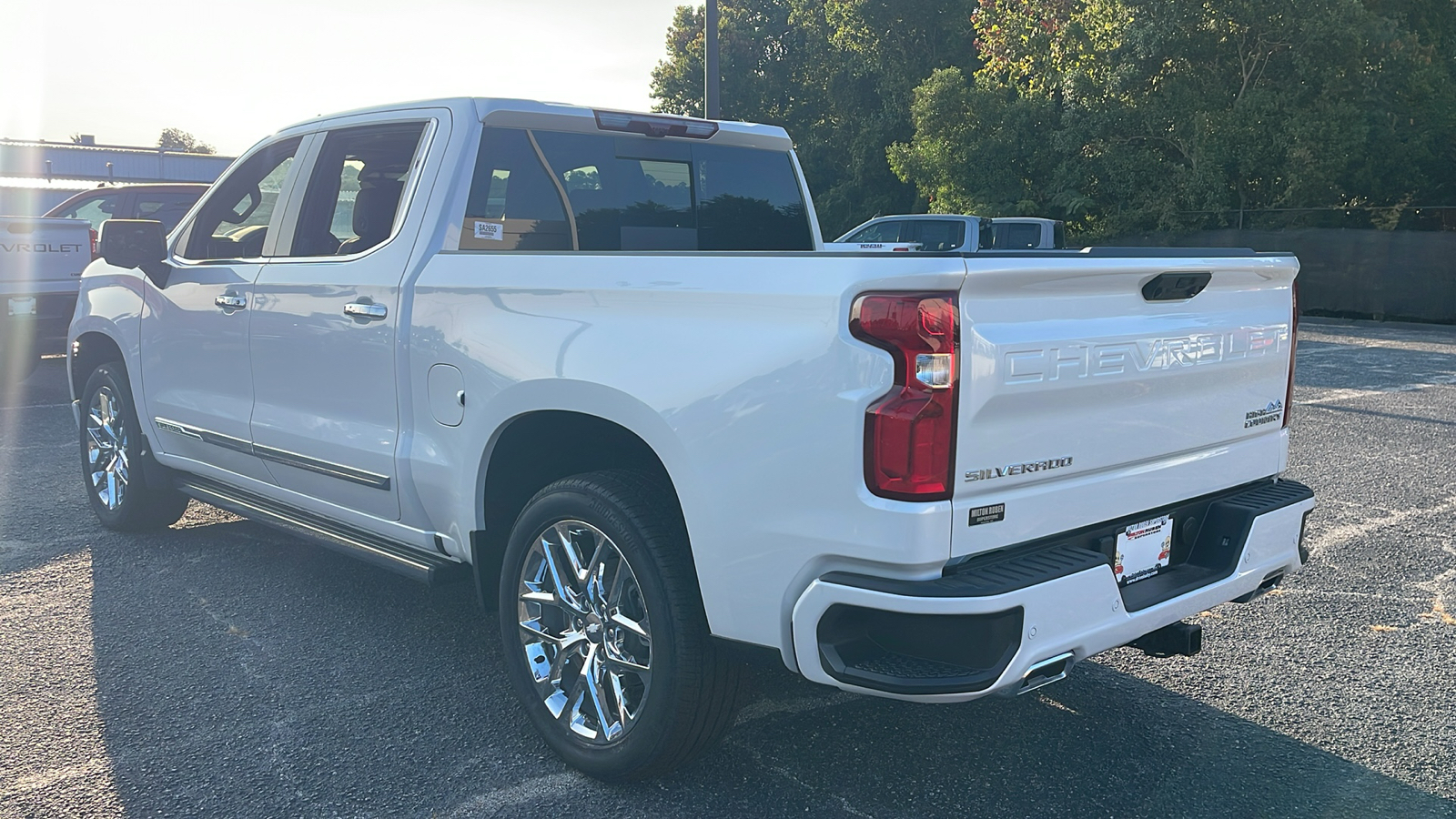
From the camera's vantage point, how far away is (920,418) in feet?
8.77

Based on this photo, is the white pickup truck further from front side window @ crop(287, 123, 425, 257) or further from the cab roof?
front side window @ crop(287, 123, 425, 257)

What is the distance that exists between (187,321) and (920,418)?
3781 millimetres

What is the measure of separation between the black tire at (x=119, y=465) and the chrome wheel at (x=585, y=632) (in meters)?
2.90

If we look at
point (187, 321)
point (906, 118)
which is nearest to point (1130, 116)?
point (906, 118)

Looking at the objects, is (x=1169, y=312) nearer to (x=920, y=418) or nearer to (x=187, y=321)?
(x=920, y=418)

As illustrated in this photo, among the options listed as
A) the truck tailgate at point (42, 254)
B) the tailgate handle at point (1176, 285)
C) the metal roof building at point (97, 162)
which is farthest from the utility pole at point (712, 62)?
the metal roof building at point (97, 162)

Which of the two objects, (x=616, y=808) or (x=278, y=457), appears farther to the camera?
(x=278, y=457)

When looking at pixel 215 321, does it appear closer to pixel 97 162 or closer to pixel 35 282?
pixel 35 282

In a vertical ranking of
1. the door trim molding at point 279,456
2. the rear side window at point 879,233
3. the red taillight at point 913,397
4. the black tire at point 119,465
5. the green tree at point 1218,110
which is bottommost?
the black tire at point 119,465

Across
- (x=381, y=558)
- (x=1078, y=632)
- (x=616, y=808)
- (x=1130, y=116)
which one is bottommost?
(x=616, y=808)

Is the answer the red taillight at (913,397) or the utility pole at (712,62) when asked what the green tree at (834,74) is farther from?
the red taillight at (913,397)

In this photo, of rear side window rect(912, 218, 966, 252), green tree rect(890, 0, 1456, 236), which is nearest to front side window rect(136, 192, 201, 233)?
rear side window rect(912, 218, 966, 252)

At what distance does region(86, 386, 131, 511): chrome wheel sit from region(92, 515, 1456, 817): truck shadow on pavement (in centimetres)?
145

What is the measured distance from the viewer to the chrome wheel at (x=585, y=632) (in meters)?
3.36
